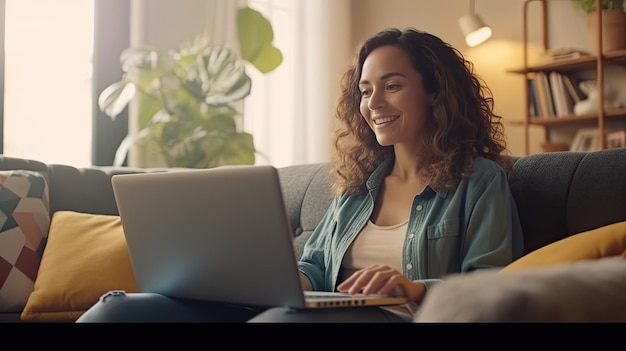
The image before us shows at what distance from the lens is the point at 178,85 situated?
13.4 ft

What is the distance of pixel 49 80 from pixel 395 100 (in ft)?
8.65

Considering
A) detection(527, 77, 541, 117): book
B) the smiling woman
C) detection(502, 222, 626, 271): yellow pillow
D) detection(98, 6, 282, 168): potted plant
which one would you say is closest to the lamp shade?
detection(527, 77, 541, 117): book

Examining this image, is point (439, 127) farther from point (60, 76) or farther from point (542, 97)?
point (542, 97)

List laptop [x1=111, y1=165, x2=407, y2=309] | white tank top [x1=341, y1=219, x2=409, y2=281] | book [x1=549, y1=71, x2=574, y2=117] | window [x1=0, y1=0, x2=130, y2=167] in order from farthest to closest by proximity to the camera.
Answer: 1. book [x1=549, y1=71, x2=574, y2=117]
2. window [x1=0, y1=0, x2=130, y2=167]
3. white tank top [x1=341, y1=219, x2=409, y2=281]
4. laptop [x1=111, y1=165, x2=407, y2=309]

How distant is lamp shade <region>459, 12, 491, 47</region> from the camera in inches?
187

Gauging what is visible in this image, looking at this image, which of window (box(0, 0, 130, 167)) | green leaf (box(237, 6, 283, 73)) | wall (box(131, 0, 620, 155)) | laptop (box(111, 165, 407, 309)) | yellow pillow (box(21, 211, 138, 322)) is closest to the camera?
laptop (box(111, 165, 407, 309))

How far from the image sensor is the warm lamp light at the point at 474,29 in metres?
4.76

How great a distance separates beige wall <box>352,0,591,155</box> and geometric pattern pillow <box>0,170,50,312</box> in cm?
305

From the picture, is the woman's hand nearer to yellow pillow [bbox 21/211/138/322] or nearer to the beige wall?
yellow pillow [bbox 21/211/138/322]

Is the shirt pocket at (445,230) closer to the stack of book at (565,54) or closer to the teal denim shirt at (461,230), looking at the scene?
the teal denim shirt at (461,230)

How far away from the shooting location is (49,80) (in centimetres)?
409

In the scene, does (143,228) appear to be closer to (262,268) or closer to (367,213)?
(262,268)
